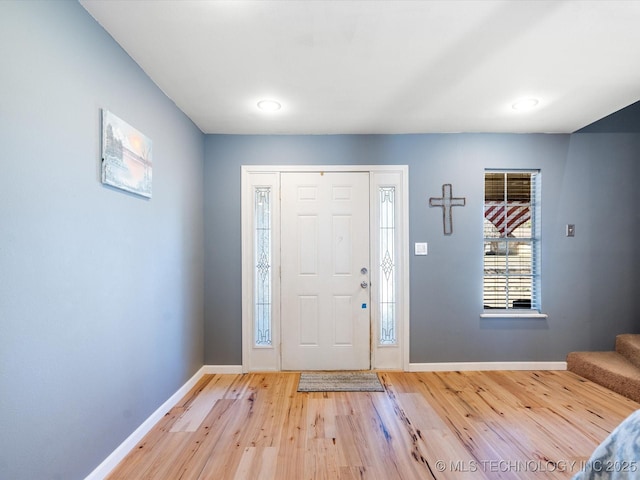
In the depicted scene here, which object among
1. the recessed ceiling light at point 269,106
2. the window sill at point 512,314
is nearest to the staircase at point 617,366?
the window sill at point 512,314

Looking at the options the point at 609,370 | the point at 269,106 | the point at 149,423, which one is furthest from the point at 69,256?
the point at 609,370

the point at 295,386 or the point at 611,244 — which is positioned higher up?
the point at 611,244

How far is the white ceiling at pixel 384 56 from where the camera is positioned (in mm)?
1610

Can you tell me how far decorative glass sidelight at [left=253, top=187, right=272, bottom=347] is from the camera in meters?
3.32

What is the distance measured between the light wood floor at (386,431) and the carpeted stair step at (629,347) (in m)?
0.49

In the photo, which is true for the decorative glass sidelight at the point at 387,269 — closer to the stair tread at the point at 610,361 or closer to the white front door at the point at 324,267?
the white front door at the point at 324,267

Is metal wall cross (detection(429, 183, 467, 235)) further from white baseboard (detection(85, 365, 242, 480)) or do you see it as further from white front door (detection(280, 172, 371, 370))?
white baseboard (detection(85, 365, 242, 480))

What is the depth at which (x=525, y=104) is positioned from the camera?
2.66 meters

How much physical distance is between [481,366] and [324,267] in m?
1.91

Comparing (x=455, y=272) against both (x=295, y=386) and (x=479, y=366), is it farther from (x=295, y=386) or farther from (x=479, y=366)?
(x=295, y=386)

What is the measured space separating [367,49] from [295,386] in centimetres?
275

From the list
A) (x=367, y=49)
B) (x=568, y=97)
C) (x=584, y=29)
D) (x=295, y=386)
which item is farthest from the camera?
(x=295, y=386)

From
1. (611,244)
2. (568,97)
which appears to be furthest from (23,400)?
(611,244)

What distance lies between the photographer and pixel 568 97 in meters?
2.54
